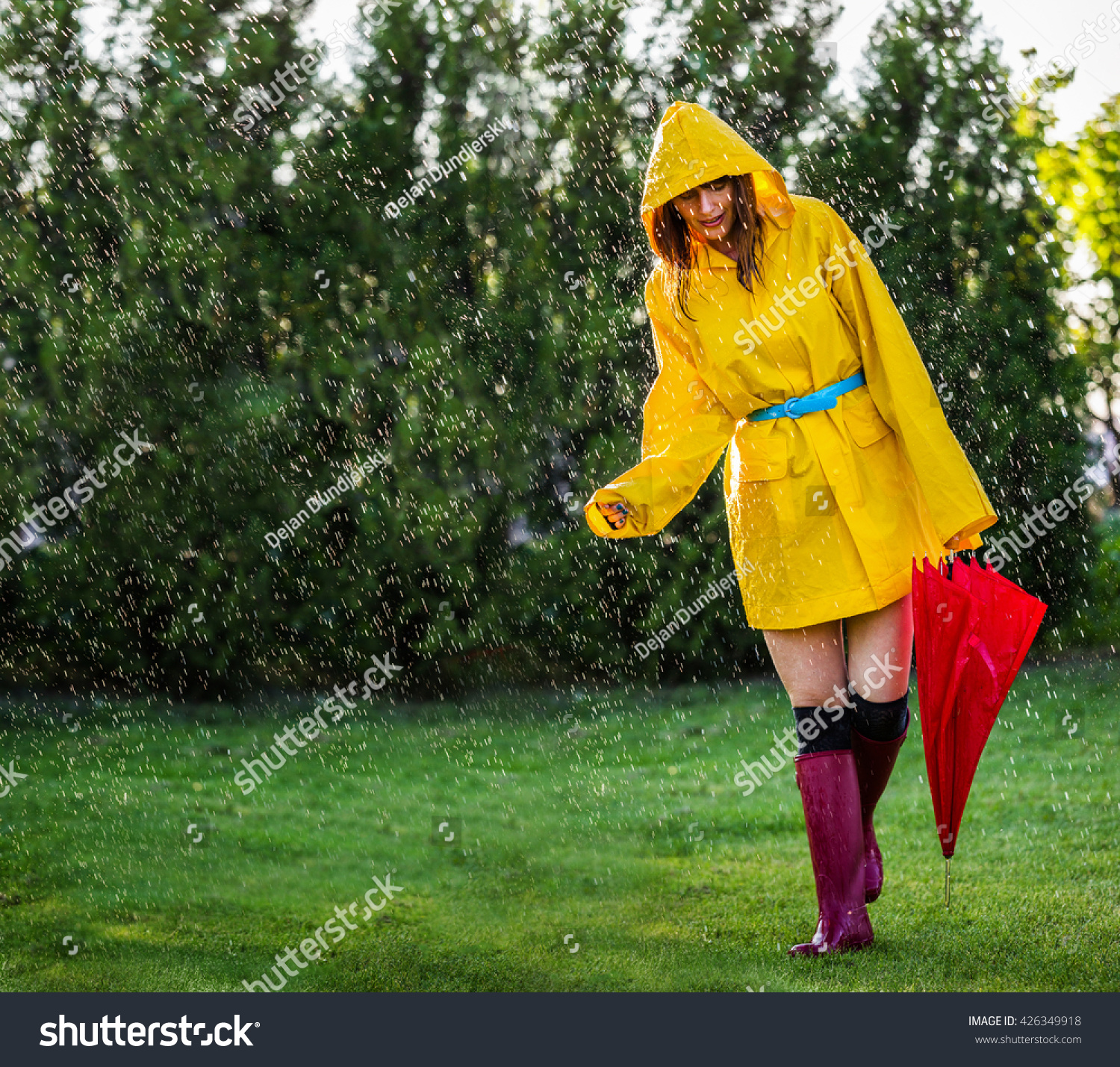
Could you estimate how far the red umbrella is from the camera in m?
3.12

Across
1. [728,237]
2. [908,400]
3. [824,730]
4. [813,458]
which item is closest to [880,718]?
[824,730]

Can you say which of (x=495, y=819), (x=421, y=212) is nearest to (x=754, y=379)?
(x=495, y=819)

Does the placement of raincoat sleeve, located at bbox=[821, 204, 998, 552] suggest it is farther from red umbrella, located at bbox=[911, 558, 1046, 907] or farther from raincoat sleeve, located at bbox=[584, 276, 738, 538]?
raincoat sleeve, located at bbox=[584, 276, 738, 538]

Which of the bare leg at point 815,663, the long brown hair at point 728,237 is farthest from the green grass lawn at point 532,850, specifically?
the long brown hair at point 728,237

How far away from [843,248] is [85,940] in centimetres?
306

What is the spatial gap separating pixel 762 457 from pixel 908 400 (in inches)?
15.7

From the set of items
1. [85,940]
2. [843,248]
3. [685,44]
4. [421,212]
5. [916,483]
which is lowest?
[85,940]

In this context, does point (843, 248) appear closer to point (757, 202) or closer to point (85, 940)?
point (757, 202)

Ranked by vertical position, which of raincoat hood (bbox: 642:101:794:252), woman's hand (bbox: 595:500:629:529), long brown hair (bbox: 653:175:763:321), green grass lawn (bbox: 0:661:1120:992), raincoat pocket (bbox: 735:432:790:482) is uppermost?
raincoat hood (bbox: 642:101:794:252)

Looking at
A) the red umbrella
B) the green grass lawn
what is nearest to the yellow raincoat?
A: the red umbrella

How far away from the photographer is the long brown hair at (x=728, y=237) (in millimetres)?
3234

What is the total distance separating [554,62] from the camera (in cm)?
600

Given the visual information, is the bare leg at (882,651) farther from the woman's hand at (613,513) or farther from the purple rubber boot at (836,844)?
the woman's hand at (613,513)

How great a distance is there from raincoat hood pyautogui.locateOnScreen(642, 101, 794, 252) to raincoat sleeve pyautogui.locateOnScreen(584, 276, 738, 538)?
1.12ft
